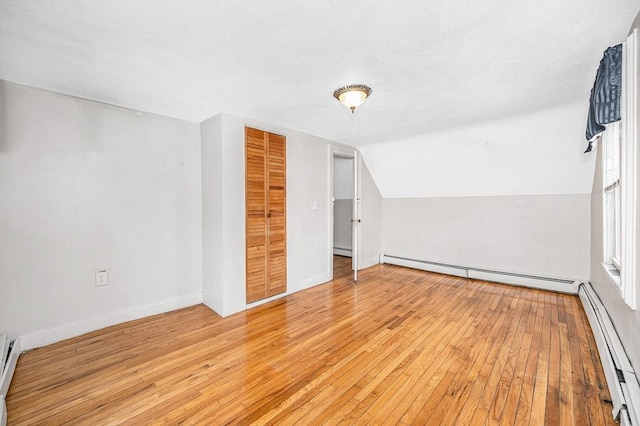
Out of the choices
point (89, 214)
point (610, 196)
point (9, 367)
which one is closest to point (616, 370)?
point (610, 196)

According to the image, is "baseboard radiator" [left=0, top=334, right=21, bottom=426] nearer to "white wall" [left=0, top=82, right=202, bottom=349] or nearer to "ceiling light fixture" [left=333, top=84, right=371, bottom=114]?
"white wall" [left=0, top=82, right=202, bottom=349]

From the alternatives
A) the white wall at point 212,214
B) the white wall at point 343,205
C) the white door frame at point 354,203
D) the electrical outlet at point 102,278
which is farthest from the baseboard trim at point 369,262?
the electrical outlet at point 102,278

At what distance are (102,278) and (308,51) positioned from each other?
2.86 meters

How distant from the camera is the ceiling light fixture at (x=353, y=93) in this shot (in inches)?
89.5

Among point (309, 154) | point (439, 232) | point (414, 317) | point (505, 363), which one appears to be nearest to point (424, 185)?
point (439, 232)

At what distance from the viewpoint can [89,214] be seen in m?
2.58

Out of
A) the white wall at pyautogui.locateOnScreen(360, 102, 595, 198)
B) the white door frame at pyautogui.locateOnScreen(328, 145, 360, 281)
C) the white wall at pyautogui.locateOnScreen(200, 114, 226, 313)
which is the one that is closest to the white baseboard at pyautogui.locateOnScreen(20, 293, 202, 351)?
the white wall at pyautogui.locateOnScreen(200, 114, 226, 313)

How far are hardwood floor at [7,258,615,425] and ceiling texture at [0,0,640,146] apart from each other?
2265mm

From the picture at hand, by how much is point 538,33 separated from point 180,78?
2.53 metres

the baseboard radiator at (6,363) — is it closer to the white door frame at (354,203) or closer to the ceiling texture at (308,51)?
the ceiling texture at (308,51)

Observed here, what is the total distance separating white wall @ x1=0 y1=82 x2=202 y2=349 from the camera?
2.24 metres

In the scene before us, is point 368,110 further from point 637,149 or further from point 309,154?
point 637,149

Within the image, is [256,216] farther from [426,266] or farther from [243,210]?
[426,266]

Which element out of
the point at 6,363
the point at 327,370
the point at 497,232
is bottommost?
the point at 327,370
